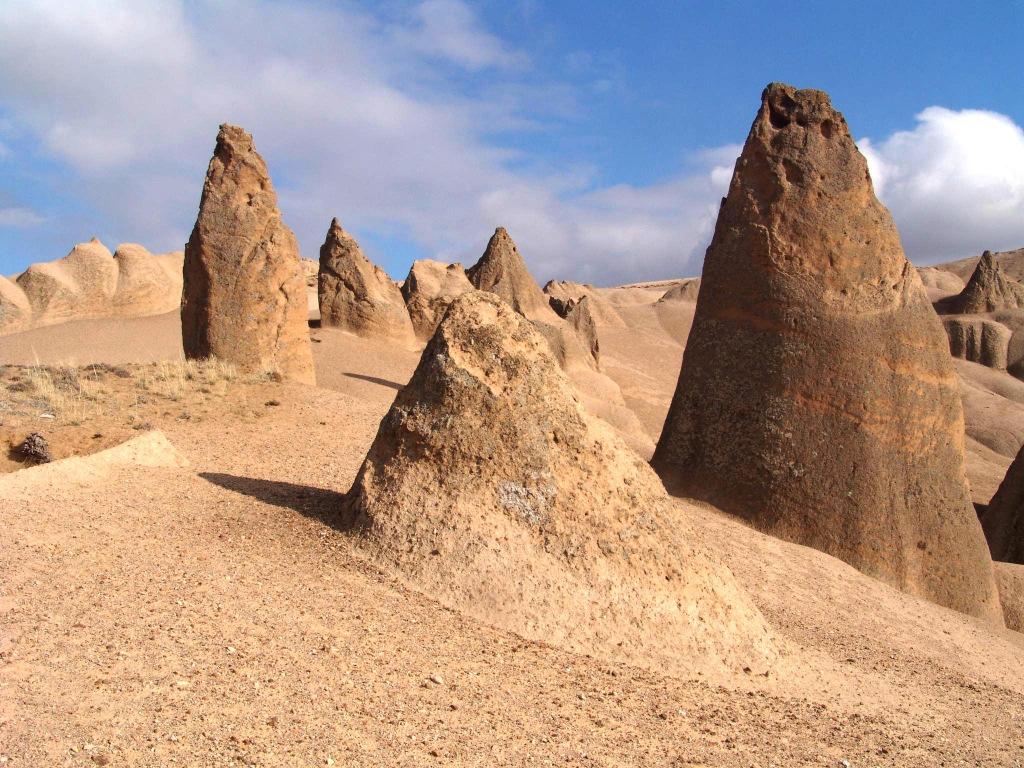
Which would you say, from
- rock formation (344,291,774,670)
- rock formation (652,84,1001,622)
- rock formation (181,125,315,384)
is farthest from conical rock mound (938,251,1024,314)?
rock formation (344,291,774,670)

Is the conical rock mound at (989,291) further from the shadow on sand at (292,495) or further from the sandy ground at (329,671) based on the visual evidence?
the shadow on sand at (292,495)

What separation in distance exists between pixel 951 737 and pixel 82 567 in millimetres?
4288

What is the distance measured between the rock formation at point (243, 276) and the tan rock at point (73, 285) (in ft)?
47.7

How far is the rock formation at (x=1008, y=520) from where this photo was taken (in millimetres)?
11281

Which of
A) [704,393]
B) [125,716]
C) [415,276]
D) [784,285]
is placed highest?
[415,276]

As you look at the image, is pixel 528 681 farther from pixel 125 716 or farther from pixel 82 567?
pixel 82 567

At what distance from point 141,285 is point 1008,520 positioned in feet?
75.1

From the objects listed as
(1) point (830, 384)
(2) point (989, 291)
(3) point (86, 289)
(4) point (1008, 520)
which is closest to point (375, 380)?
(1) point (830, 384)

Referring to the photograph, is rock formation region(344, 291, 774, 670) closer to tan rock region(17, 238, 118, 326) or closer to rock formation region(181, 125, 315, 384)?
rock formation region(181, 125, 315, 384)

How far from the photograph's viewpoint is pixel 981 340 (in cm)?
2878

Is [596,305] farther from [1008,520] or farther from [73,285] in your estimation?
[1008,520]

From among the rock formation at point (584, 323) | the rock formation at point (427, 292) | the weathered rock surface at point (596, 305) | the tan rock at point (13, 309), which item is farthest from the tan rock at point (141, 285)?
the weathered rock surface at point (596, 305)

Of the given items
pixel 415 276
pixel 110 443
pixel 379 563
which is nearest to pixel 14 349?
pixel 415 276

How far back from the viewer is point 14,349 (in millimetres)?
20016
